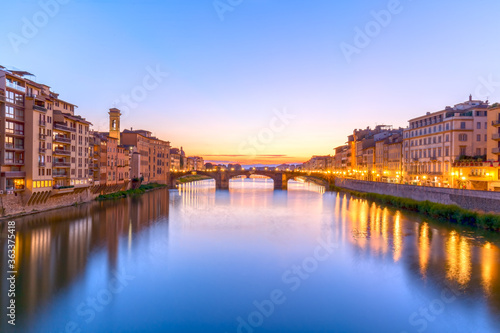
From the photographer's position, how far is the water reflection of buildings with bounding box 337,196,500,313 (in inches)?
574

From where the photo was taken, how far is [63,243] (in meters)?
20.0

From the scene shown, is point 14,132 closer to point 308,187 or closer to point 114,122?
point 114,122

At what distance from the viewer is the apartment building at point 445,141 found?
3722cm

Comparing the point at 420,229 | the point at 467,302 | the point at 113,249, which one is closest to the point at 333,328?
the point at 467,302

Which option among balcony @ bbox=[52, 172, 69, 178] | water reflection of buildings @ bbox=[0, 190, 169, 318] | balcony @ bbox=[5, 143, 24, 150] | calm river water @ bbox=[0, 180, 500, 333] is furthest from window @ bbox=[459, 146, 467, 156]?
balcony @ bbox=[5, 143, 24, 150]

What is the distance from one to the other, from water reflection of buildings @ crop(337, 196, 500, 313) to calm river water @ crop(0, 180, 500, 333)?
0.08m

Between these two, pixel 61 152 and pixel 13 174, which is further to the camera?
pixel 61 152

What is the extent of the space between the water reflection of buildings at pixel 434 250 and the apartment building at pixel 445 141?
1240 centimetres

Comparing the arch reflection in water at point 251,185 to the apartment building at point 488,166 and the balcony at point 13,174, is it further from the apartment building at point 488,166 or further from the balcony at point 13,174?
the balcony at point 13,174

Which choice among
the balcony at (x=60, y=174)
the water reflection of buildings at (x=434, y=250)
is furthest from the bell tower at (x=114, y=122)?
the water reflection of buildings at (x=434, y=250)

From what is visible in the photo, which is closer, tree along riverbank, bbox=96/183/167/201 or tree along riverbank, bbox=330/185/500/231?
tree along riverbank, bbox=330/185/500/231

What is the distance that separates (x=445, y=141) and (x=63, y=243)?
127 ft

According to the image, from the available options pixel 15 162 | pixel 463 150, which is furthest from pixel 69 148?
pixel 463 150

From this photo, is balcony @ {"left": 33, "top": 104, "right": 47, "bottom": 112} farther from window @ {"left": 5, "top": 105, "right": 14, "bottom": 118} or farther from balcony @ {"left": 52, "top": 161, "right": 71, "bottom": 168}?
balcony @ {"left": 52, "top": 161, "right": 71, "bottom": 168}
